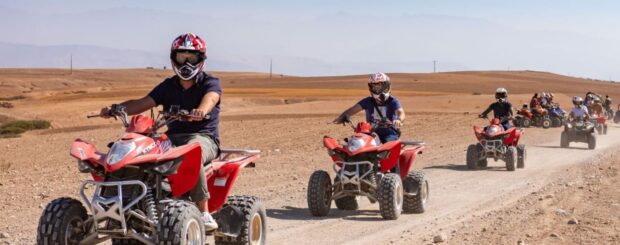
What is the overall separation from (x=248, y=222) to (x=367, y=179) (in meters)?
4.04

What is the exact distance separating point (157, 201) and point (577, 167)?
15.7 m

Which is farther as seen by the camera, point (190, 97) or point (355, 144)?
point (355, 144)

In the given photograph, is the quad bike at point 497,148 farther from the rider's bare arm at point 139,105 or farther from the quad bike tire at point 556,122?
the quad bike tire at point 556,122

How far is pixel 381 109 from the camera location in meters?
13.2

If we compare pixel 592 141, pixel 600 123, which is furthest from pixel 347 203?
pixel 600 123

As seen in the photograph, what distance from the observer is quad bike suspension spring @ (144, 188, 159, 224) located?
23.2 feet

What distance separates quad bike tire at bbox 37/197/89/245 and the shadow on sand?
517 centimetres

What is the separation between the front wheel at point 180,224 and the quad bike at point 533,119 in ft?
110

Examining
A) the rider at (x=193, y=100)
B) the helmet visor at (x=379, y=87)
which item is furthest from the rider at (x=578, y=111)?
the rider at (x=193, y=100)

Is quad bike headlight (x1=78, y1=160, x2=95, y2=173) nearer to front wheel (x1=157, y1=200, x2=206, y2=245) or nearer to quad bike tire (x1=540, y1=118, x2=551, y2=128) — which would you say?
front wheel (x1=157, y1=200, x2=206, y2=245)

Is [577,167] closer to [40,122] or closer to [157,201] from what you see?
[157,201]

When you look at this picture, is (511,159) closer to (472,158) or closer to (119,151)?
(472,158)

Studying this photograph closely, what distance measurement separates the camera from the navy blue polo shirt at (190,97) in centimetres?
809

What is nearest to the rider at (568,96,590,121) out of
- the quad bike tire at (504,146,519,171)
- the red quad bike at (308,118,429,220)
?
the quad bike tire at (504,146,519,171)
